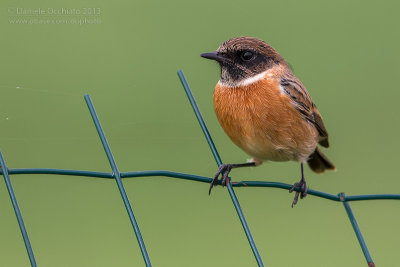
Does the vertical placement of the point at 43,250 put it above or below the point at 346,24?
below

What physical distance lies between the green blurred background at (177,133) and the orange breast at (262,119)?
485 millimetres

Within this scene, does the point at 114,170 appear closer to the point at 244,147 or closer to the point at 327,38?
the point at 244,147

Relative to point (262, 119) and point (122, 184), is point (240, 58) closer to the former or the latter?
point (262, 119)

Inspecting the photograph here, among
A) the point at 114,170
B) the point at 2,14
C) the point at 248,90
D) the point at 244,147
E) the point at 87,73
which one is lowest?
the point at 114,170

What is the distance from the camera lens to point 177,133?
766 centimetres

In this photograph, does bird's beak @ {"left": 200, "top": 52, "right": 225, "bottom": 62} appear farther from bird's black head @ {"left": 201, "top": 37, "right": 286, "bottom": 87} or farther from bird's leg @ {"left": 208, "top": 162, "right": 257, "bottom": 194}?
bird's leg @ {"left": 208, "top": 162, "right": 257, "bottom": 194}

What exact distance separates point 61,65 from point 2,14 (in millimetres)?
883

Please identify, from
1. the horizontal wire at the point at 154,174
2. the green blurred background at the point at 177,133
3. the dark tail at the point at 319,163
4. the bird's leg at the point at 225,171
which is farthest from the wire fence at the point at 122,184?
the dark tail at the point at 319,163

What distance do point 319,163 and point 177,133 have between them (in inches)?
79.4

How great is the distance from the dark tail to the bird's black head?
1.17 meters

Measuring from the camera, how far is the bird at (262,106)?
16.0 ft

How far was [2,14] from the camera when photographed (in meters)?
8.10

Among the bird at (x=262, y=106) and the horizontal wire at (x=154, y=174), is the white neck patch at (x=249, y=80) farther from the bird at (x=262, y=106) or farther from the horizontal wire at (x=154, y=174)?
the horizontal wire at (x=154, y=174)

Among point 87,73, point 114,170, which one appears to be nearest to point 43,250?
point 87,73
